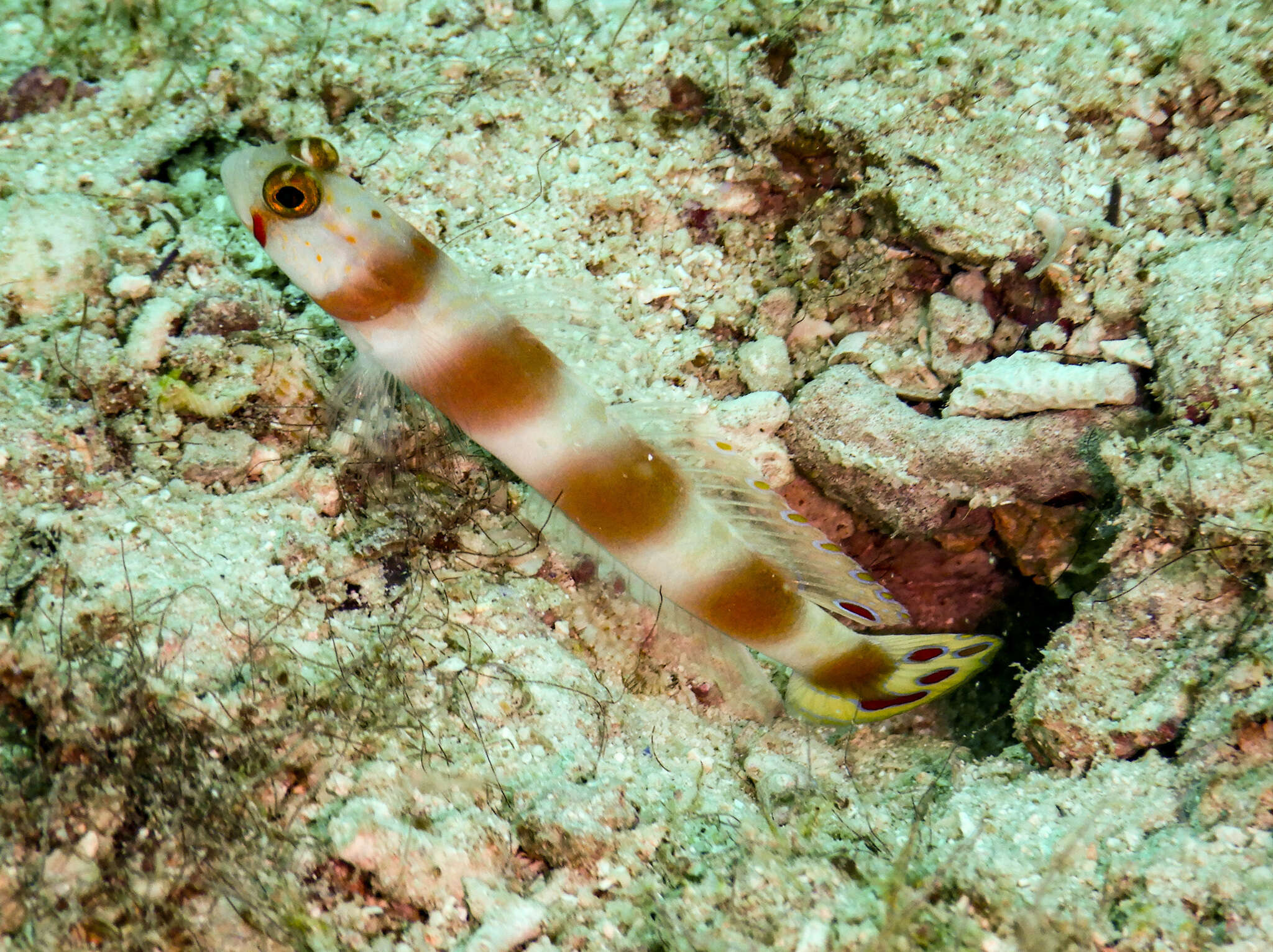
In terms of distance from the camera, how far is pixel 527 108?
329cm

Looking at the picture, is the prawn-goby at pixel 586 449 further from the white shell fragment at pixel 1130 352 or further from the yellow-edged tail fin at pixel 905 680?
the white shell fragment at pixel 1130 352

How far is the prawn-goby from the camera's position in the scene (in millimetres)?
2346

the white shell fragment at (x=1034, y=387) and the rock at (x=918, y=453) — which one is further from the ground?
the white shell fragment at (x=1034, y=387)

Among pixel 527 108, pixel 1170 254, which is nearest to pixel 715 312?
pixel 527 108

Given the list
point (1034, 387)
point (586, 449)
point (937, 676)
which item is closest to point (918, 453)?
point (1034, 387)

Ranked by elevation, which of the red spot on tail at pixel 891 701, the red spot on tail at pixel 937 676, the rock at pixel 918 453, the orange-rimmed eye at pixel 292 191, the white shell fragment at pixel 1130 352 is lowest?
the red spot on tail at pixel 891 701

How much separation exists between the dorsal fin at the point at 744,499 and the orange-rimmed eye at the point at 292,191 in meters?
1.06

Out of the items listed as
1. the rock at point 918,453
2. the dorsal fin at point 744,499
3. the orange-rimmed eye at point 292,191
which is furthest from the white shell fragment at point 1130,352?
the orange-rimmed eye at point 292,191

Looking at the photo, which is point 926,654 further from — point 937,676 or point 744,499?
point 744,499

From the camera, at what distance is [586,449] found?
2.46 metres

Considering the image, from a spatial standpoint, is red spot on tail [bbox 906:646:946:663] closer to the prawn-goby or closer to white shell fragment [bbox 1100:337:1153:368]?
the prawn-goby

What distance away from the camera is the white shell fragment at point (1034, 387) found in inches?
104

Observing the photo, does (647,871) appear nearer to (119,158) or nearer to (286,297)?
(286,297)

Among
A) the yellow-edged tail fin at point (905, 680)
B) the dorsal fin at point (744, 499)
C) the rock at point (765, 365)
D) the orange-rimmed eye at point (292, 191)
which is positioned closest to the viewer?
the orange-rimmed eye at point (292, 191)
